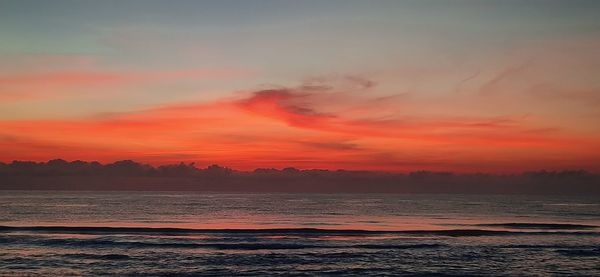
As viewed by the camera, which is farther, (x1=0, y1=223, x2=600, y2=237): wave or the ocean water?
(x1=0, y1=223, x2=600, y2=237): wave

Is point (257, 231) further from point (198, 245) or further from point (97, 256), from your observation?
point (97, 256)

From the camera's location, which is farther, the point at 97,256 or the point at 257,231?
the point at 257,231

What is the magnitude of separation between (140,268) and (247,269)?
5.93 m

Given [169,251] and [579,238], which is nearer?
[169,251]

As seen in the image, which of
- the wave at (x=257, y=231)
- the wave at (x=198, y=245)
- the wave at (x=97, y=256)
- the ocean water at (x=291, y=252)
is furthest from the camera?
the wave at (x=257, y=231)

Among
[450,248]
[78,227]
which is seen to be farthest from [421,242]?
[78,227]

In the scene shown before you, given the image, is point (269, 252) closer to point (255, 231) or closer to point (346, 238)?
point (346, 238)

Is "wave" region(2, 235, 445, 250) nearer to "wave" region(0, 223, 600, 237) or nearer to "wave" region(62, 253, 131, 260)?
"wave" region(62, 253, 131, 260)

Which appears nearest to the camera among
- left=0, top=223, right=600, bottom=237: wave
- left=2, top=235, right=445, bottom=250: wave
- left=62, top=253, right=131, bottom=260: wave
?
left=62, top=253, right=131, bottom=260: wave

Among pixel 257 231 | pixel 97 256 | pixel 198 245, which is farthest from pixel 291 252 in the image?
pixel 257 231

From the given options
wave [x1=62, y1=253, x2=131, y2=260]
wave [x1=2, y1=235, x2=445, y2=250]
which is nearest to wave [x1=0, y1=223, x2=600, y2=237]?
wave [x1=2, y1=235, x2=445, y2=250]

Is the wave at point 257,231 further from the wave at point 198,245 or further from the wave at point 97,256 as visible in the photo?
the wave at point 97,256

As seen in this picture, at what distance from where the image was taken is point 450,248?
36.9 meters

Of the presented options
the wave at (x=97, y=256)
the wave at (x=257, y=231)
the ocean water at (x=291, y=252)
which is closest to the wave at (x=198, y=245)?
the ocean water at (x=291, y=252)
